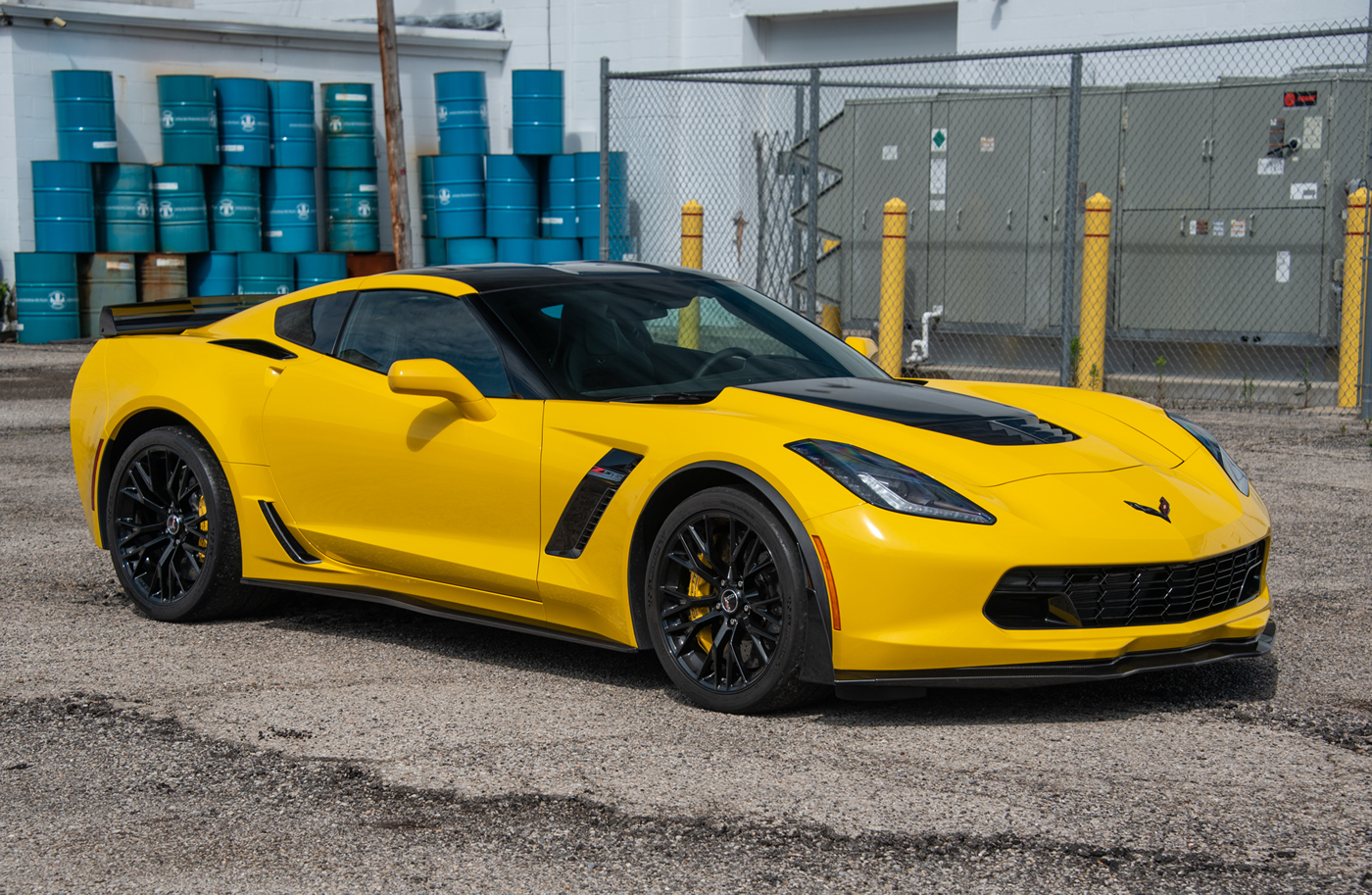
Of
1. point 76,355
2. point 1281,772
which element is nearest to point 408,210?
point 76,355

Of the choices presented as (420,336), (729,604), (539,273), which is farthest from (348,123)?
(729,604)

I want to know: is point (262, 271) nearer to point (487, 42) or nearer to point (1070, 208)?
point (487, 42)

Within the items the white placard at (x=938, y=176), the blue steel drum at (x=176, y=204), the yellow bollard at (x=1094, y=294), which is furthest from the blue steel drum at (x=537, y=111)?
the yellow bollard at (x=1094, y=294)

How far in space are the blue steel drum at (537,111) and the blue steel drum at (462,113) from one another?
637 mm

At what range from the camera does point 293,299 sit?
18.7ft

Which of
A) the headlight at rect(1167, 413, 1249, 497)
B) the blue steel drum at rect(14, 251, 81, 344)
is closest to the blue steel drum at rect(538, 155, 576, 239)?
the blue steel drum at rect(14, 251, 81, 344)

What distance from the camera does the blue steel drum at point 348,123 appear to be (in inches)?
778

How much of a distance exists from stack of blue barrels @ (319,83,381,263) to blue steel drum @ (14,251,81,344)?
333cm

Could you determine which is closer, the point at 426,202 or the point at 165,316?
the point at 165,316

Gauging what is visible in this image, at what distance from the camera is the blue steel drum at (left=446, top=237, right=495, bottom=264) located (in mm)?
19562

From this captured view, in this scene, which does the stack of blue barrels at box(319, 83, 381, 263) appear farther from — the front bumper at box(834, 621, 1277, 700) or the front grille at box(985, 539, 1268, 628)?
the front grille at box(985, 539, 1268, 628)

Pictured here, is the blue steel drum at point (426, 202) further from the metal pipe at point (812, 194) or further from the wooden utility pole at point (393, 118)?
the metal pipe at point (812, 194)

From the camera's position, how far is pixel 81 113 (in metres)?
18.1

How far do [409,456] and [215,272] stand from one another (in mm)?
15073
